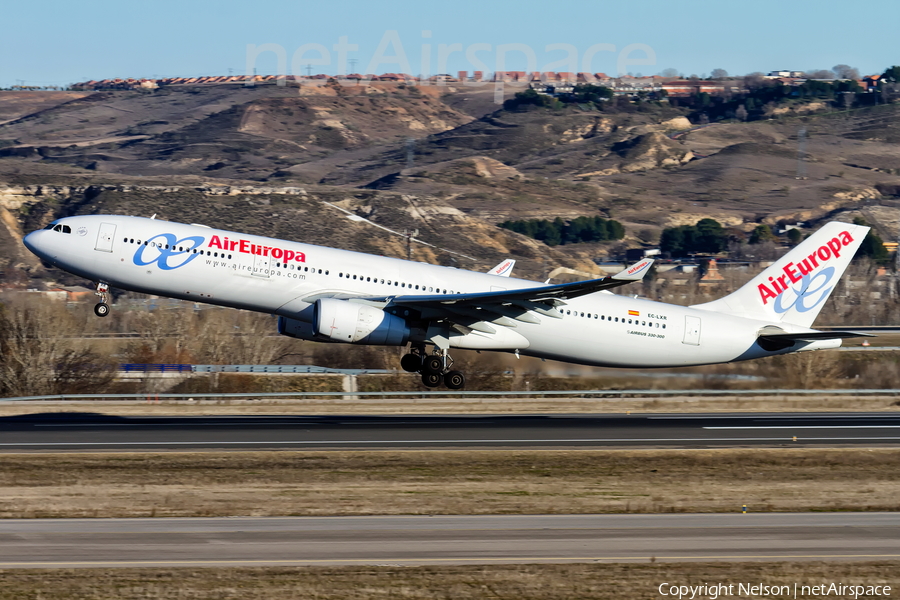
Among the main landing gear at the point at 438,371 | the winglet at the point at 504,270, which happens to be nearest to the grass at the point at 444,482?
the main landing gear at the point at 438,371

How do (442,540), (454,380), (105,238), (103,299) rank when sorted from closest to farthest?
(442,540) < (105,238) < (103,299) < (454,380)

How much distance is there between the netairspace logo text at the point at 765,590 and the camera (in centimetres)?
1633

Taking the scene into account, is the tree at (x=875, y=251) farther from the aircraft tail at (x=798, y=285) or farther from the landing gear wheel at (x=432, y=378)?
the landing gear wheel at (x=432, y=378)

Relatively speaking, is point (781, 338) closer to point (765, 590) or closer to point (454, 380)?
point (454, 380)

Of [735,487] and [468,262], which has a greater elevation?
[468,262]

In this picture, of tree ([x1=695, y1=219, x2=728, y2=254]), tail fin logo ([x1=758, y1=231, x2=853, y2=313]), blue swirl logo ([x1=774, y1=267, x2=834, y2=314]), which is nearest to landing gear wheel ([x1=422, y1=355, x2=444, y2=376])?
tail fin logo ([x1=758, y1=231, x2=853, y2=313])

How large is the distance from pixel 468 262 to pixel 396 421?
87.8 meters

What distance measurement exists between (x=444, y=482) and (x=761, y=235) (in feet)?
458

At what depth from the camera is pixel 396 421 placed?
3775 centimetres

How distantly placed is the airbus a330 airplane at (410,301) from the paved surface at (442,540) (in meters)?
10.5

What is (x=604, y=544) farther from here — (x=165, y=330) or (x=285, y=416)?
(x=165, y=330)

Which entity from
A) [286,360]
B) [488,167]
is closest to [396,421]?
[286,360]

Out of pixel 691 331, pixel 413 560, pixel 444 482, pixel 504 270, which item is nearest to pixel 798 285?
pixel 691 331

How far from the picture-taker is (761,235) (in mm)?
155875
